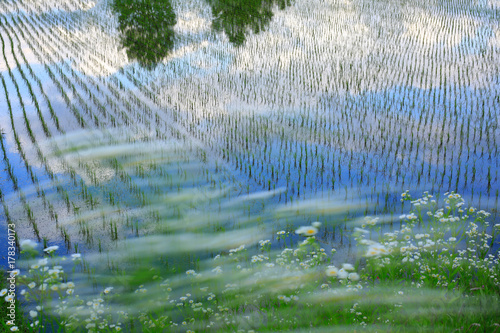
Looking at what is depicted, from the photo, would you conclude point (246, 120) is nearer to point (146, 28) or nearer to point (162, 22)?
point (146, 28)

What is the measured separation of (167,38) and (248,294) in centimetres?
796

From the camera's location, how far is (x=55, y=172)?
4230 millimetres

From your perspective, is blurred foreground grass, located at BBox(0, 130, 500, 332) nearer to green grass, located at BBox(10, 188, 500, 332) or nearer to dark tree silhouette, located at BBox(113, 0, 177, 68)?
green grass, located at BBox(10, 188, 500, 332)

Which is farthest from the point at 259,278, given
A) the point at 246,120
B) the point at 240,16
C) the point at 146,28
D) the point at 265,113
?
the point at 240,16

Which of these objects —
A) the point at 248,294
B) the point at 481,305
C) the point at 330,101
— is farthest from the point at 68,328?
the point at 330,101

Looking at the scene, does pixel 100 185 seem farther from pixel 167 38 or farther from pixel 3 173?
pixel 167 38

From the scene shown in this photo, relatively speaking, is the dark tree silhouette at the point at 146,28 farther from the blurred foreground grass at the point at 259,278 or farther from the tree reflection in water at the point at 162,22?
the blurred foreground grass at the point at 259,278

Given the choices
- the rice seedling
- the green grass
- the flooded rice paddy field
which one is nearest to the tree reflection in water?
the rice seedling

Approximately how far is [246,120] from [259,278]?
318cm

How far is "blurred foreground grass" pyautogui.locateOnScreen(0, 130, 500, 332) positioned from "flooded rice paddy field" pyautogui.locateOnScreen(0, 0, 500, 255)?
244 mm

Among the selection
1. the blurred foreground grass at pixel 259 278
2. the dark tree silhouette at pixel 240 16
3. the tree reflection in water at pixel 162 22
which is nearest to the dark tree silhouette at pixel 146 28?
the tree reflection in water at pixel 162 22

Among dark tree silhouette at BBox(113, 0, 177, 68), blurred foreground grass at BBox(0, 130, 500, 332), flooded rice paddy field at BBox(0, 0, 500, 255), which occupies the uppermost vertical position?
dark tree silhouette at BBox(113, 0, 177, 68)

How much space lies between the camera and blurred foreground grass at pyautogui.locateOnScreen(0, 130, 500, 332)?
2342mm

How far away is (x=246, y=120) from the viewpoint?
5512 millimetres
